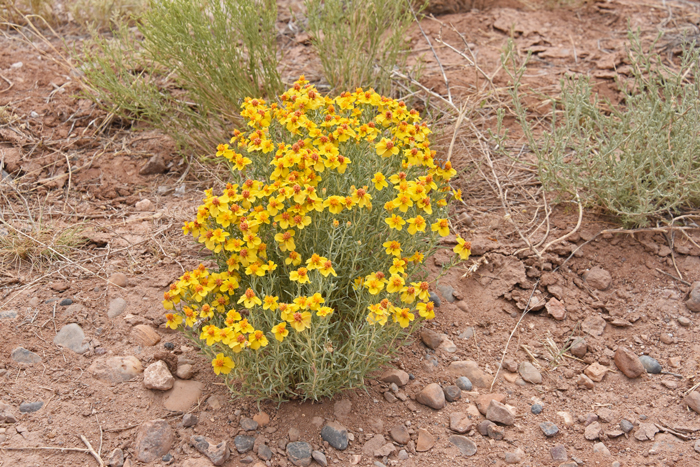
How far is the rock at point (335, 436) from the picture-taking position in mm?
2285

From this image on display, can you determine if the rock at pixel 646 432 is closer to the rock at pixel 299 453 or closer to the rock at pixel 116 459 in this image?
the rock at pixel 299 453

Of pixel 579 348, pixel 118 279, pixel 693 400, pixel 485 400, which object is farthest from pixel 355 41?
pixel 693 400

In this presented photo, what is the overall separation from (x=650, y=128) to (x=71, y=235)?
3163mm

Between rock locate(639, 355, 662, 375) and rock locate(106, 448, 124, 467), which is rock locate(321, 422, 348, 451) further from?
rock locate(639, 355, 662, 375)

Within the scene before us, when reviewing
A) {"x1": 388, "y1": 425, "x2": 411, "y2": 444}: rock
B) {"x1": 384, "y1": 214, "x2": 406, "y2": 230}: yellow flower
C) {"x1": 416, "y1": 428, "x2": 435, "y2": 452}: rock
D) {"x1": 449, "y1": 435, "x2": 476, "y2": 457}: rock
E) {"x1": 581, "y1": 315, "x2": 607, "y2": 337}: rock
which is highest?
{"x1": 384, "y1": 214, "x2": 406, "y2": 230}: yellow flower

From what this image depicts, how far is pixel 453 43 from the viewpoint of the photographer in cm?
507

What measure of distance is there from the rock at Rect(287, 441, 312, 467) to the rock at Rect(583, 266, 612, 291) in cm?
177

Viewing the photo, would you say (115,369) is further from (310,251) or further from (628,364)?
(628,364)

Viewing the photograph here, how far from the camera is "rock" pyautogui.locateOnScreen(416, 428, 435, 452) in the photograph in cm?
233

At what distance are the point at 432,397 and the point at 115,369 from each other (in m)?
1.36

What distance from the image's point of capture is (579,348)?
9.21ft

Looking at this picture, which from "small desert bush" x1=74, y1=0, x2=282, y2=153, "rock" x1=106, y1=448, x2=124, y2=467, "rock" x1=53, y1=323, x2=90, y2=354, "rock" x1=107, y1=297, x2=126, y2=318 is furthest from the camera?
"small desert bush" x1=74, y1=0, x2=282, y2=153

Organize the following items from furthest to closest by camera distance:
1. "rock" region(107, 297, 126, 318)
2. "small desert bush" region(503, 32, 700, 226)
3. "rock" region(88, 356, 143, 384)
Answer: "small desert bush" region(503, 32, 700, 226), "rock" region(107, 297, 126, 318), "rock" region(88, 356, 143, 384)

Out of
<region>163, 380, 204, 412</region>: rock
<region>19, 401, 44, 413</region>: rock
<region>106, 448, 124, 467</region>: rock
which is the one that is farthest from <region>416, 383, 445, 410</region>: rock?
<region>19, 401, 44, 413</region>: rock
